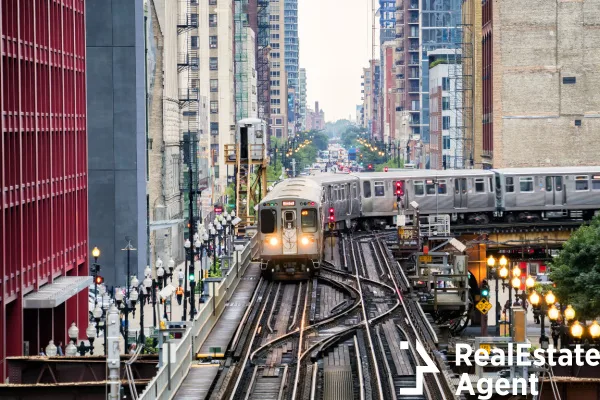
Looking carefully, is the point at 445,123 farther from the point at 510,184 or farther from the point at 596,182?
the point at 596,182

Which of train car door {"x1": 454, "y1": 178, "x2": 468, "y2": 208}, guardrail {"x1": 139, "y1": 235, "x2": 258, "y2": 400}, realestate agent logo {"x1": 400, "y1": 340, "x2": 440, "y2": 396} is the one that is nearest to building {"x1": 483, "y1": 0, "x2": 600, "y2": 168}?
train car door {"x1": 454, "y1": 178, "x2": 468, "y2": 208}

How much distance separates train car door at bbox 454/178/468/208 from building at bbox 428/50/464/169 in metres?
56.8

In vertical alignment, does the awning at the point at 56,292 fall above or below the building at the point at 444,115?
below

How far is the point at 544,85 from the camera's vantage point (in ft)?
366

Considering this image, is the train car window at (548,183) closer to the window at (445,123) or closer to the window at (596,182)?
the window at (596,182)

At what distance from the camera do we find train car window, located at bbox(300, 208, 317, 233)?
172ft

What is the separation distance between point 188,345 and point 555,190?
150 ft

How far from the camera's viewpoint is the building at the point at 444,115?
145 metres

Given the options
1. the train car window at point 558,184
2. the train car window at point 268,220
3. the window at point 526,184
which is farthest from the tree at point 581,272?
the train car window at point 268,220

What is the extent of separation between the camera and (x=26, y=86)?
5044cm

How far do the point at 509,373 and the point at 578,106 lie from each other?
80.7m

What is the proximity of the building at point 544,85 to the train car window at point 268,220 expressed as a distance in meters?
61.4

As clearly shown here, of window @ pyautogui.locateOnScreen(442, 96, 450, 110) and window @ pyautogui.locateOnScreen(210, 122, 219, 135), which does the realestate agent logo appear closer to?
window @ pyautogui.locateOnScreen(442, 96, 450, 110)

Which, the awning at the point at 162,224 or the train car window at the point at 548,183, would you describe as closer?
the train car window at the point at 548,183
